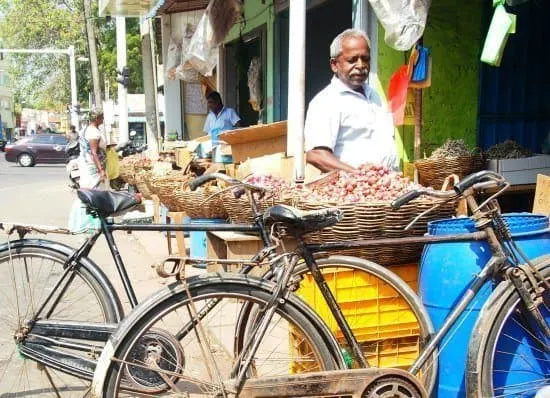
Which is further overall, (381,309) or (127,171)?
(127,171)

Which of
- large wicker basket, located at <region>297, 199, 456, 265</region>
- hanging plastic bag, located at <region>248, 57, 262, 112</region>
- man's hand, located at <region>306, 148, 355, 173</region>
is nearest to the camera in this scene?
large wicker basket, located at <region>297, 199, 456, 265</region>

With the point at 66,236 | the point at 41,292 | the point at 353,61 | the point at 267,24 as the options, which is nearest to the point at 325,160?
the point at 353,61

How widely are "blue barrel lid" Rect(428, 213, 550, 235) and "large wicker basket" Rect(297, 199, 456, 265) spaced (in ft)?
Result: 0.64

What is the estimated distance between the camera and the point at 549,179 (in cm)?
322

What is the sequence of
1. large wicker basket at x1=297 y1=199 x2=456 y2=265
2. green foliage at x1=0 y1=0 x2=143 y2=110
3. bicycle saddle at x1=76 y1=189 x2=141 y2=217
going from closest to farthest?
bicycle saddle at x1=76 y1=189 x2=141 y2=217, large wicker basket at x1=297 y1=199 x2=456 y2=265, green foliage at x1=0 y1=0 x2=143 y2=110

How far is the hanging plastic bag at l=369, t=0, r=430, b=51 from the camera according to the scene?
14.3ft

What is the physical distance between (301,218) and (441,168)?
289 centimetres

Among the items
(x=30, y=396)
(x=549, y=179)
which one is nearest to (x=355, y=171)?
(x=549, y=179)

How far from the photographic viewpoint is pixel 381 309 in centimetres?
296

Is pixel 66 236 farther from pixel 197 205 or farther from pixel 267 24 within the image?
pixel 267 24

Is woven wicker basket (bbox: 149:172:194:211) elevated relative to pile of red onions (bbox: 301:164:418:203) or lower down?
lower down

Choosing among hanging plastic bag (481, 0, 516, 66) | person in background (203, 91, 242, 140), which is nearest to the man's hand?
hanging plastic bag (481, 0, 516, 66)

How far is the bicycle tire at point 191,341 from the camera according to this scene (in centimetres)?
227

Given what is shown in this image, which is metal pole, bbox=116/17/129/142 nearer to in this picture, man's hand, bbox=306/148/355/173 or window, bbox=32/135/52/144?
man's hand, bbox=306/148/355/173
